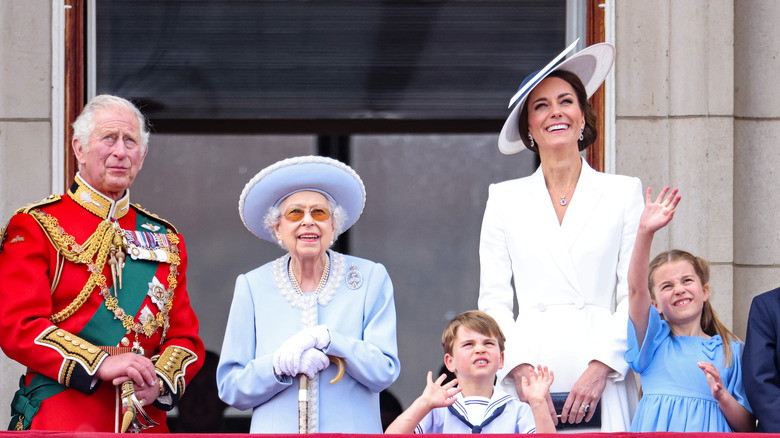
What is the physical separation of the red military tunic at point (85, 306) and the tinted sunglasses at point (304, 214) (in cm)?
45

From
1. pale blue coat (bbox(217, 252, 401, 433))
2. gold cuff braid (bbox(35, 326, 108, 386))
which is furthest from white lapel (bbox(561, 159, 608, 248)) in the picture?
gold cuff braid (bbox(35, 326, 108, 386))

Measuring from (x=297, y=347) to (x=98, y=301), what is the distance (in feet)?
2.23

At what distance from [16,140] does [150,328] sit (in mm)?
1998

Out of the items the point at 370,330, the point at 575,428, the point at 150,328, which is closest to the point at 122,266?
the point at 150,328

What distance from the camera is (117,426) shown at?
3607mm

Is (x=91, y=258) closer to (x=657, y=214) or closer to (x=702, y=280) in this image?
(x=657, y=214)

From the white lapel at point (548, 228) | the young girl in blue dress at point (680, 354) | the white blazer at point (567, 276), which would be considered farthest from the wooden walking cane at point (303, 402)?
the young girl in blue dress at point (680, 354)

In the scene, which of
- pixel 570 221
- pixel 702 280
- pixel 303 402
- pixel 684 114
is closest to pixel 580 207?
pixel 570 221

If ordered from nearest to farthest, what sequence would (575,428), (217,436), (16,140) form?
(217,436), (575,428), (16,140)

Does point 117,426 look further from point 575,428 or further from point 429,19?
point 429,19

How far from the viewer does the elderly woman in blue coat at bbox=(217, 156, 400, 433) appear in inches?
140

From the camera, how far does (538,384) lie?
11.7 ft

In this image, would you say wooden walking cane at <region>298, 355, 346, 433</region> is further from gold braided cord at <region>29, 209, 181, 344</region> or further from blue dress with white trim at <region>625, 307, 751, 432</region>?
blue dress with white trim at <region>625, 307, 751, 432</region>

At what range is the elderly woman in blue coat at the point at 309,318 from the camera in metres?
3.57
